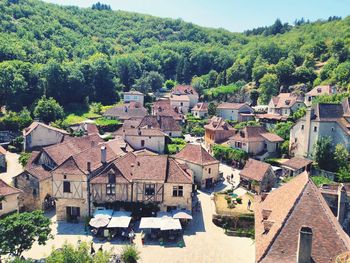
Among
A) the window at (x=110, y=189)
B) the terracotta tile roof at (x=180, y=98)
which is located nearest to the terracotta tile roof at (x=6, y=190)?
the window at (x=110, y=189)

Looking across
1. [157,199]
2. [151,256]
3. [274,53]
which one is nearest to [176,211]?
[157,199]

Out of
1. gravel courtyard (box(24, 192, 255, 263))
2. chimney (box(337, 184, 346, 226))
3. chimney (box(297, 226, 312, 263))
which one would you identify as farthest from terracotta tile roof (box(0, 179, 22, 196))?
chimney (box(337, 184, 346, 226))

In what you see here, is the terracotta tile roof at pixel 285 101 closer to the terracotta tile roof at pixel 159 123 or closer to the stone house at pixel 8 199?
the terracotta tile roof at pixel 159 123

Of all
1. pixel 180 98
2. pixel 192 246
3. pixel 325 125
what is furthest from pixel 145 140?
pixel 180 98

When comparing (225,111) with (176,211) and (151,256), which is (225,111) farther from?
(151,256)

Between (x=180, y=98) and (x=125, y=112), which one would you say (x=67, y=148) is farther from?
(x=180, y=98)
